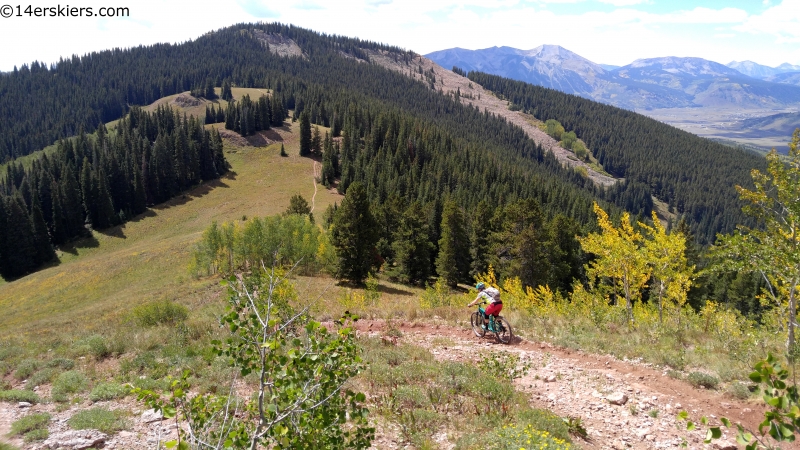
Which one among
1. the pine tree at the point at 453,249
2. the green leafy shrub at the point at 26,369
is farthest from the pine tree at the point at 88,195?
the green leafy shrub at the point at 26,369

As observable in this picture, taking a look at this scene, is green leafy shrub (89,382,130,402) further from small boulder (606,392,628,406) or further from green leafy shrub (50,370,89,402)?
small boulder (606,392,628,406)

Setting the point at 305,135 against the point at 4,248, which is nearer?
the point at 4,248

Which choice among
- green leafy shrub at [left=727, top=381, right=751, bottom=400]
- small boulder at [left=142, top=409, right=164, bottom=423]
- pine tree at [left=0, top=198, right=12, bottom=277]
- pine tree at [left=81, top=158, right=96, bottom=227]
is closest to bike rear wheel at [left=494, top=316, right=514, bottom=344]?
green leafy shrub at [left=727, top=381, right=751, bottom=400]

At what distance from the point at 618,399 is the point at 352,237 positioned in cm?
3000

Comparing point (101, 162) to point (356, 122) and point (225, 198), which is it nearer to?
point (225, 198)

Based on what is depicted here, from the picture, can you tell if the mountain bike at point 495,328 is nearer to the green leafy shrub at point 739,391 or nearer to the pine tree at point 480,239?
the green leafy shrub at point 739,391

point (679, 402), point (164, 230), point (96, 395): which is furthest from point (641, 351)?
point (164, 230)

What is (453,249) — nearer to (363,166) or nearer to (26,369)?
(26,369)

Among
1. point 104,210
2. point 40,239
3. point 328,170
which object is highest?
point 328,170

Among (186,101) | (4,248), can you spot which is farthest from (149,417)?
(186,101)

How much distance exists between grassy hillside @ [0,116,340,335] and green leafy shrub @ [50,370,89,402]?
10622 mm

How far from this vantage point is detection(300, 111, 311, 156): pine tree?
4053 inches

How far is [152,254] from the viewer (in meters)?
56.6

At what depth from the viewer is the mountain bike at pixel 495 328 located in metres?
14.4
